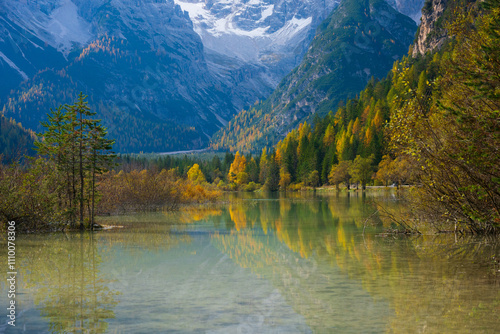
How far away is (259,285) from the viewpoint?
17547mm

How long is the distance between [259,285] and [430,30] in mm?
171037

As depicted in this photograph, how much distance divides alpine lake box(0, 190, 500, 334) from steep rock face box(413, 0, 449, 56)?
475 feet

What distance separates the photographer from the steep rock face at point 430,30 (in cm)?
15662

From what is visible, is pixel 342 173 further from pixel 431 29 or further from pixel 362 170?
pixel 431 29

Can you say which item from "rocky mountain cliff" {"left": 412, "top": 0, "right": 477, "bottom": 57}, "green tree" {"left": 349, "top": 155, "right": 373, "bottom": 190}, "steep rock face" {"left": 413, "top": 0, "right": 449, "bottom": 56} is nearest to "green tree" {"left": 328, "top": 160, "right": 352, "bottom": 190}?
"green tree" {"left": 349, "top": 155, "right": 373, "bottom": 190}

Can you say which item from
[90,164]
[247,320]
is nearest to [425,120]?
[247,320]

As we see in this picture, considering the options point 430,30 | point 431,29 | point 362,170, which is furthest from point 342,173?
point 430,30

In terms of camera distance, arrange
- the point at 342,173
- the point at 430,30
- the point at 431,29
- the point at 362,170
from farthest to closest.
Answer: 1. the point at 430,30
2. the point at 431,29
3. the point at 342,173
4. the point at 362,170

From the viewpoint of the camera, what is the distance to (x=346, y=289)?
16188mm

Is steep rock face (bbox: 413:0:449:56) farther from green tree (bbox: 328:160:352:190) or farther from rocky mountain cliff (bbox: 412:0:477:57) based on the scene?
green tree (bbox: 328:160:352:190)

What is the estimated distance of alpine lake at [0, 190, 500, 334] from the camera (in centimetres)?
1262

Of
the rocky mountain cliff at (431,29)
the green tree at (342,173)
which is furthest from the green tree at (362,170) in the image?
the rocky mountain cliff at (431,29)

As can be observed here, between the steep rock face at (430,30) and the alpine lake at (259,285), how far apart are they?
14484 centimetres

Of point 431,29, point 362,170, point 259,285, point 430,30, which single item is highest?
point 431,29
